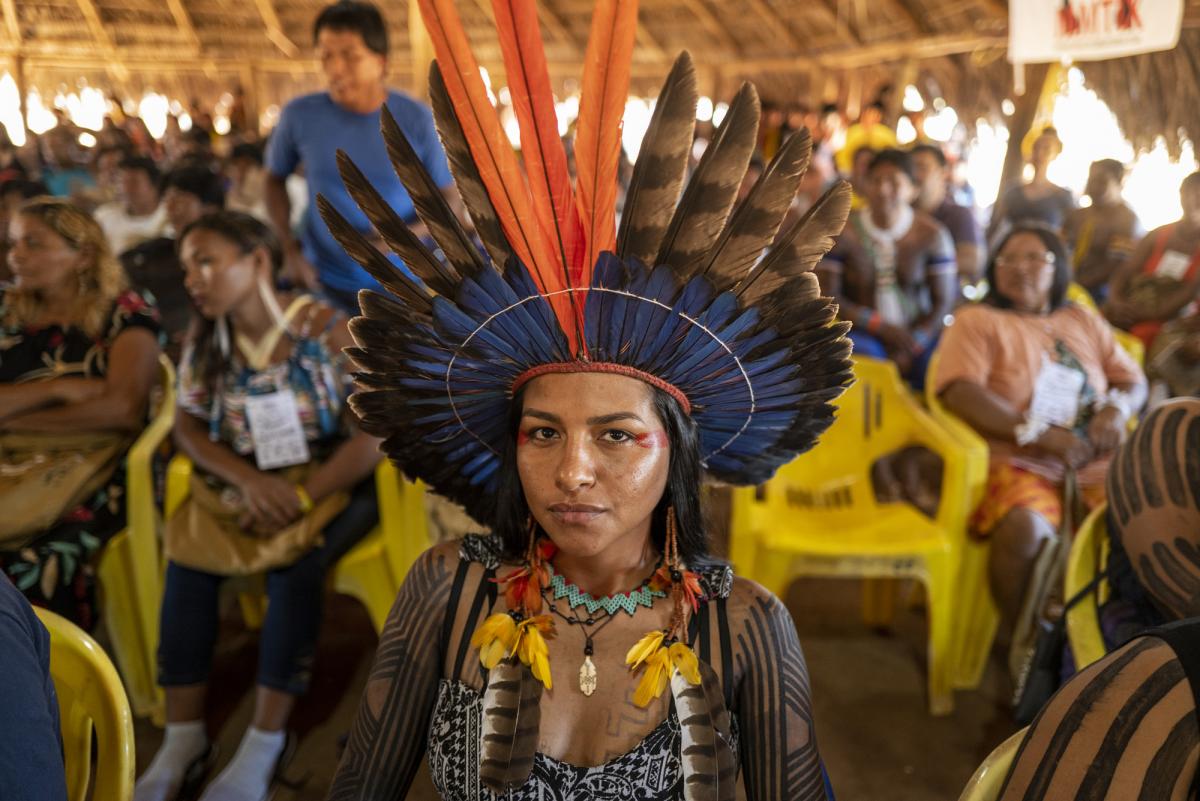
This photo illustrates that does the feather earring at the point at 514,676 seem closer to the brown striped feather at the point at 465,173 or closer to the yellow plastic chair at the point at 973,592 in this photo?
the brown striped feather at the point at 465,173

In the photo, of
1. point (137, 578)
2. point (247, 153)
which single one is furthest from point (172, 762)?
point (247, 153)

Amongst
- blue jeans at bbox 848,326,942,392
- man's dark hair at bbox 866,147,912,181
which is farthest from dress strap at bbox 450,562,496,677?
man's dark hair at bbox 866,147,912,181

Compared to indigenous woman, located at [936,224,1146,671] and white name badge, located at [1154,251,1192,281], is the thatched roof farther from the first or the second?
indigenous woman, located at [936,224,1146,671]

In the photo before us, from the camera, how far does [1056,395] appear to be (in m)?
3.09

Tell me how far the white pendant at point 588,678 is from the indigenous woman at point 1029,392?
192 centimetres

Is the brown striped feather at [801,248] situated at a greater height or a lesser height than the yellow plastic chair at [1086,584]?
greater

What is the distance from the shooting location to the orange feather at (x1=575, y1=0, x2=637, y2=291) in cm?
120

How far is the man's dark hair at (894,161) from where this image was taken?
4266 mm

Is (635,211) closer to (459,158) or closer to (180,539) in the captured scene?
(459,158)

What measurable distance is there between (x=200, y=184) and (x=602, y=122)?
164 inches

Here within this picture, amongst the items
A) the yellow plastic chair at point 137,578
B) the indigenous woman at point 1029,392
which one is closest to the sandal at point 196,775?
the yellow plastic chair at point 137,578

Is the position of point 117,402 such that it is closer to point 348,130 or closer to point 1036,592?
point 348,130

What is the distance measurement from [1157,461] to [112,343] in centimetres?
267

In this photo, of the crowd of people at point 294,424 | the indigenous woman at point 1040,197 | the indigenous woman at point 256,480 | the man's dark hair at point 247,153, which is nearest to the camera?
the crowd of people at point 294,424
